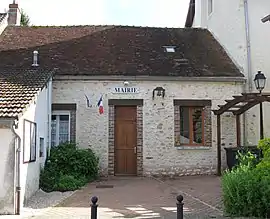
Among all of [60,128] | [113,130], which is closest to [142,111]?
[113,130]

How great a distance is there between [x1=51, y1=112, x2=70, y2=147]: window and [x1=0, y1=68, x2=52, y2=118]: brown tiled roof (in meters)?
2.22

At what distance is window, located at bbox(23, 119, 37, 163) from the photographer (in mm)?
11016

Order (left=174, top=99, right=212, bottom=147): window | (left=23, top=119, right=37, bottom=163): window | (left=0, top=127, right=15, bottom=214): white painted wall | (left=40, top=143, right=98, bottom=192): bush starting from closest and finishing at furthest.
→ (left=0, top=127, right=15, bottom=214): white painted wall → (left=23, top=119, right=37, bottom=163): window → (left=40, top=143, right=98, bottom=192): bush → (left=174, top=99, right=212, bottom=147): window

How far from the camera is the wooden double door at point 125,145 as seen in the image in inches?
669

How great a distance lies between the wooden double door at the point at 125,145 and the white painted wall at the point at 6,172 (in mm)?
7176

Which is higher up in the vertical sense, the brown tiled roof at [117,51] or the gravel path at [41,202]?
the brown tiled roof at [117,51]

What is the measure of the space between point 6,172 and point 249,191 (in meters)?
5.58

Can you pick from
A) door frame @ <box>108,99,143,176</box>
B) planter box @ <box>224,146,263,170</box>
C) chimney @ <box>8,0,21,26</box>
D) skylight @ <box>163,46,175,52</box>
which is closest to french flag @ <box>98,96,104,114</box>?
door frame @ <box>108,99,143,176</box>

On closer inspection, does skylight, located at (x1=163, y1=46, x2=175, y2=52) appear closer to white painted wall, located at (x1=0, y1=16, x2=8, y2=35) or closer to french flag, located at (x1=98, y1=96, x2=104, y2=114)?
french flag, located at (x1=98, y1=96, x2=104, y2=114)

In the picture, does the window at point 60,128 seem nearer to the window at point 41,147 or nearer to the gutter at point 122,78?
the gutter at point 122,78

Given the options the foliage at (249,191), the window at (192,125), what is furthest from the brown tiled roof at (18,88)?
the window at (192,125)

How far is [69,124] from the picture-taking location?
A: 16.9 meters

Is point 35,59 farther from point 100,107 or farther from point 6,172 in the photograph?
point 6,172

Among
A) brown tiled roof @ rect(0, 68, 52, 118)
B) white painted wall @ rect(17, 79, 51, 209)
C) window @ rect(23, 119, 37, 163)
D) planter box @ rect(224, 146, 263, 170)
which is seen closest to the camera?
brown tiled roof @ rect(0, 68, 52, 118)
